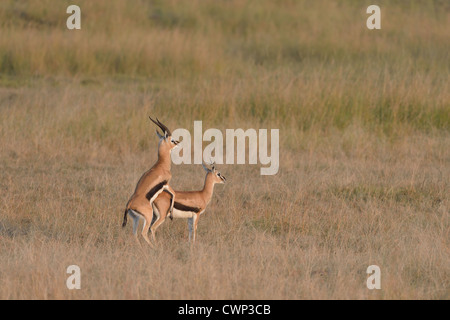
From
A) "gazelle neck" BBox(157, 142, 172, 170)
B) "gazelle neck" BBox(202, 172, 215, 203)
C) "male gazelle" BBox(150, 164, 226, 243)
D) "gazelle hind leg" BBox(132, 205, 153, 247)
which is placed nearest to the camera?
"gazelle hind leg" BBox(132, 205, 153, 247)

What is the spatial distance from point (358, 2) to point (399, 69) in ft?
23.1

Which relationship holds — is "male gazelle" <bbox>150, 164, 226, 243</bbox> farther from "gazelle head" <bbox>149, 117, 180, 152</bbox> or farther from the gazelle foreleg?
"gazelle head" <bbox>149, 117, 180, 152</bbox>

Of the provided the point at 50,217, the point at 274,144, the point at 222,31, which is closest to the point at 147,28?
the point at 222,31

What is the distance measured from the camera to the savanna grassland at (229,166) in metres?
5.00

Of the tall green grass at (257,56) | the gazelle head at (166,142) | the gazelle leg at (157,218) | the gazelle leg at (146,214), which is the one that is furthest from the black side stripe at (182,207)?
the tall green grass at (257,56)

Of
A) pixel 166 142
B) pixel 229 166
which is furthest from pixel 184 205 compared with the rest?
pixel 229 166

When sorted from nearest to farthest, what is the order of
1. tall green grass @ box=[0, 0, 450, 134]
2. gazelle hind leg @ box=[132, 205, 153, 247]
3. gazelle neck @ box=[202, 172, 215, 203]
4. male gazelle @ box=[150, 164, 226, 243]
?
1. gazelle hind leg @ box=[132, 205, 153, 247]
2. male gazelle @ box=[150, 164, 226, 243]
3. gazelle neck @ box=[202, 172, 215, 203]
4. tall green grass @ box=[0, 0, 450, 134]

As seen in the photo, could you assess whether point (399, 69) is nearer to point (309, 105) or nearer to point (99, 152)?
point (309, 105)

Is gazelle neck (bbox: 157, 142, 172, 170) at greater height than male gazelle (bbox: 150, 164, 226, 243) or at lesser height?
greater

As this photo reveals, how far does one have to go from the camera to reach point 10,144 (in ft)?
28.7

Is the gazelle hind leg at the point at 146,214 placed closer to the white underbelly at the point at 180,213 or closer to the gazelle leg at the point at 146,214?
the gazelle leg at the point at 146,214

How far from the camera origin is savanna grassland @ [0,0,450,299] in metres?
5.00

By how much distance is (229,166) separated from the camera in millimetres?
8539

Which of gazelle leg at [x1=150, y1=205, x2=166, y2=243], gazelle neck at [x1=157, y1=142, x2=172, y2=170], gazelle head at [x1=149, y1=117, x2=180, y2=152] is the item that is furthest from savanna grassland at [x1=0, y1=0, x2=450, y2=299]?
gazelle head at [x1=149, y1=117, x2=180, y2=152]
